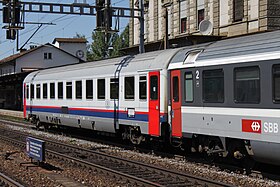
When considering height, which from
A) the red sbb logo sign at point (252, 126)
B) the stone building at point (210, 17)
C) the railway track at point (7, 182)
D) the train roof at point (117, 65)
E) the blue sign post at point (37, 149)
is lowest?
the railway track at point (7, 182)

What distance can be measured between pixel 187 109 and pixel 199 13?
77.0 ft

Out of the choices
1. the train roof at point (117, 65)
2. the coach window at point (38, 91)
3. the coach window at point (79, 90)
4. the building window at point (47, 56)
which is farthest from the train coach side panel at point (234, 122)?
the building window at point (47, 56)

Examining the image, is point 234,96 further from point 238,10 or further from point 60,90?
point 238,10

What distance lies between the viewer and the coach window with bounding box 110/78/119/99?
1862 cm

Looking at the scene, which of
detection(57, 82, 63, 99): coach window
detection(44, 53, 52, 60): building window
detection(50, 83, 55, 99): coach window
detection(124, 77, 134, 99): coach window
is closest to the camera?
detection(124, 77, 134, 99): coach window

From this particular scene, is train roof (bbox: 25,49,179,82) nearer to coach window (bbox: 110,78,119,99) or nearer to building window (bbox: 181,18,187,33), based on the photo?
coach window (bbox: 110,78,119,99)

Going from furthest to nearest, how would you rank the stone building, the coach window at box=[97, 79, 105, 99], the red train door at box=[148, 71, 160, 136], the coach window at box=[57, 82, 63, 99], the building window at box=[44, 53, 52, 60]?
the building window at box=[44, 53, 52, 60] < the stone building < the coach window at box=[57, 82, 63, 99] < the coach window at box=[97, 79, 105, 99] < the red train door at box=[148, 71, 160, 136]

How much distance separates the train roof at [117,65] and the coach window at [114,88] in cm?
35

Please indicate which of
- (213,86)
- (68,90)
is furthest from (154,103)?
(68,90)

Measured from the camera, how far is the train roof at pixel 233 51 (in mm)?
11336

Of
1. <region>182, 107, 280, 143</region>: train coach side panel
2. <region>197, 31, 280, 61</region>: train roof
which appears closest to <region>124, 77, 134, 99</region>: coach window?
<region>182, 107, 280, 143</region>: train coach side panel

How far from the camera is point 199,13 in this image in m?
36.6

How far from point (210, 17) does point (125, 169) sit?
23.0 m

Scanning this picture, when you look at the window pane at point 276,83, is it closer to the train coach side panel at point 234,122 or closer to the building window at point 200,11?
the train coach side panel at point 234,122
